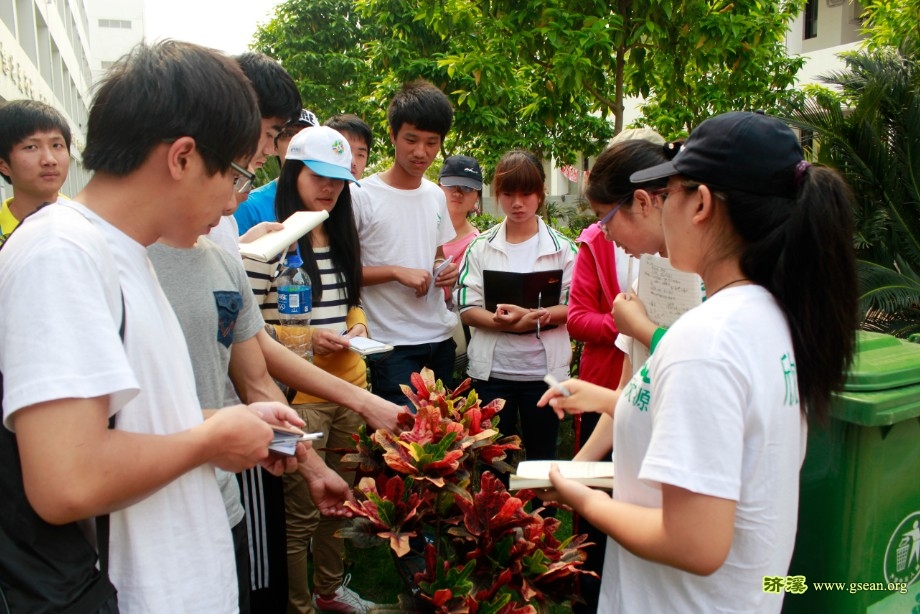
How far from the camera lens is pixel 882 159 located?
6.16 meters

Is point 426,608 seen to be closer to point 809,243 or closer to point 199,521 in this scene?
point 199,521

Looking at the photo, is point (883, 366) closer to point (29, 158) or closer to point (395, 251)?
point (395, 251)

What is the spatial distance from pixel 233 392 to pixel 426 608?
81 cm

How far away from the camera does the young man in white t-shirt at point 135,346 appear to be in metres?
1.05

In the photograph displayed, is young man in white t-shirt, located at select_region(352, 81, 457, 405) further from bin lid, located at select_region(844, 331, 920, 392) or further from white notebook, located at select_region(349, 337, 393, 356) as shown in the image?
bin lid, located at select_region(844, 331, 920, 392)

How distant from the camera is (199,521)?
4.25 ft

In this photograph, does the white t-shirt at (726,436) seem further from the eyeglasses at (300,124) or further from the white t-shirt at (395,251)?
the eyeglasses at (300,124)

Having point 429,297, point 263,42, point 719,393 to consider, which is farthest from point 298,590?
point 263,42

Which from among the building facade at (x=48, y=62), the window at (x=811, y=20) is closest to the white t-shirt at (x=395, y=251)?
the building facade at (x=48, y=62)

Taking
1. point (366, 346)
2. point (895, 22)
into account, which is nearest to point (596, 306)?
point (366, 346)

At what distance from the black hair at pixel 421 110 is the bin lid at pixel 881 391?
240 centimetres

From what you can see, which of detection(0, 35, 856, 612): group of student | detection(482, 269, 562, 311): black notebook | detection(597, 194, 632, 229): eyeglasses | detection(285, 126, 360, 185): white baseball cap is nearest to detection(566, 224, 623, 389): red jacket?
detection(482, 269, 562, 311): black notebook

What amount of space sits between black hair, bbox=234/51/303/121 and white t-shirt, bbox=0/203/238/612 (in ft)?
4.89

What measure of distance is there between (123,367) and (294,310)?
1.69 m
